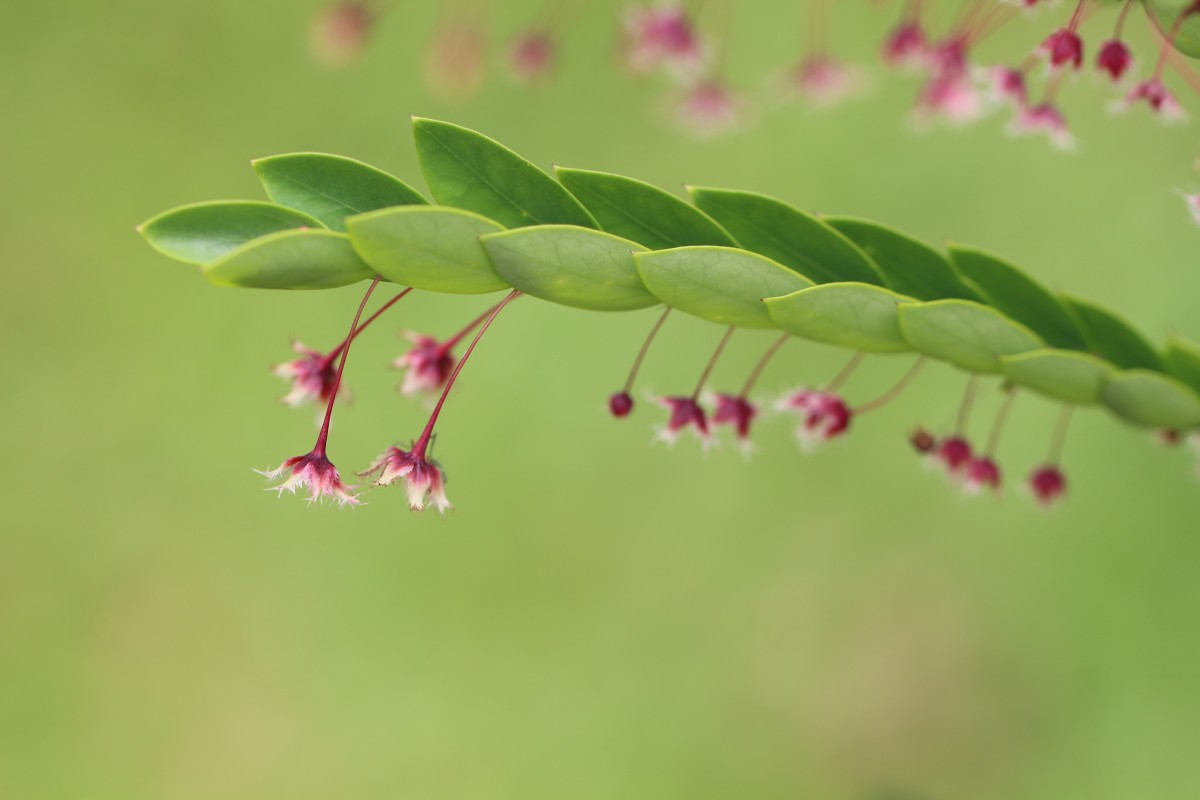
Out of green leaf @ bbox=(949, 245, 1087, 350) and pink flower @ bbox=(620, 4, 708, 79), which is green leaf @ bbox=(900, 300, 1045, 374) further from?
pink flower @ bbox=(620, 4, 708, 79)

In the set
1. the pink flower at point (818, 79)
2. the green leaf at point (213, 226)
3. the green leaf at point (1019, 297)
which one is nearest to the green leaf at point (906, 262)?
the green leaf at point (1019, 297)

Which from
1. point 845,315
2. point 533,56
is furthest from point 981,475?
point 533,56

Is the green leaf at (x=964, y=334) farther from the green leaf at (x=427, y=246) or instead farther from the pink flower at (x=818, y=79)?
the pink flower at (x=818, y=79)

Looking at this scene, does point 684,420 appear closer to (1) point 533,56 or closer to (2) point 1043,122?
(2) point 1043,122

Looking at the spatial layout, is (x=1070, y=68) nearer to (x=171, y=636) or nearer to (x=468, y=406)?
(x=468, y=406)

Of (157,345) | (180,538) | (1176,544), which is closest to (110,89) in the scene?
(157,345)
